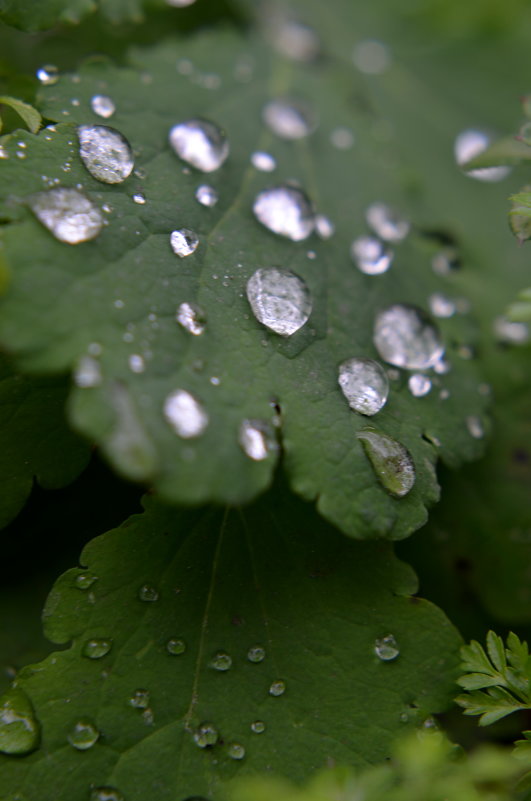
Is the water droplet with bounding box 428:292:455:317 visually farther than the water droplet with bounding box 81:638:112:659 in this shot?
Yes

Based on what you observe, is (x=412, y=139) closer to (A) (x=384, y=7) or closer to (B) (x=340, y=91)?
(B) (x=340, y=91)

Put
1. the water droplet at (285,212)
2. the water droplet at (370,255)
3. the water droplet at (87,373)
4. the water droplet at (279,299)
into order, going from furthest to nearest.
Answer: the water droplet at (370,255)
the water droplet at (285,212)
the water droplet at (279,299)
the water droplet at (87,373)

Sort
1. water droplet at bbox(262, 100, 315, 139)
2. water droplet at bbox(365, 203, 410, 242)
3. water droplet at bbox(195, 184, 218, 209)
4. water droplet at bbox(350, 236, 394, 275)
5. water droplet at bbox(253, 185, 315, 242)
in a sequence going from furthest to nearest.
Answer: water droplet at bbox(262, 100, 315, 139) → water droplet at bbox(365, 203, 410, 242) → water droplet at bbox(350, 236, 394, 275) → water droplet at bbox(253, 185, 315, 242) → water droplet at bbox(195, 184, 218, 209)

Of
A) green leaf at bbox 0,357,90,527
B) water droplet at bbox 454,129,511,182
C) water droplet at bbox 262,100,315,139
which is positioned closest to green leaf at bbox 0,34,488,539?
water droplet at bbox 262,100,315,139

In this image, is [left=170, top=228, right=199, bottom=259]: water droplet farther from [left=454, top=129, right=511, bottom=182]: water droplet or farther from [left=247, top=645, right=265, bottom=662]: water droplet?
[left=454, top=129, right=511, bottom=182]: water droplet

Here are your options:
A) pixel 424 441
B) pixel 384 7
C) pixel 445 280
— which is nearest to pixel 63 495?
pixel 424 441

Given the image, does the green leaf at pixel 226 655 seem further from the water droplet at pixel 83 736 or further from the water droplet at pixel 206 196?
the water droplet at pixel 206 196

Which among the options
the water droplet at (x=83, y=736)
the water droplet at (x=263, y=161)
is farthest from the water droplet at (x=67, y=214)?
the water droplet at (x=83, y=736)

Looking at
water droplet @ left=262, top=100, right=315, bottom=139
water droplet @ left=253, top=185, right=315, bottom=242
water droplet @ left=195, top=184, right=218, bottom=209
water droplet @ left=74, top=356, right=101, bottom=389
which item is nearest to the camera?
water droplet @ left=74, top=356, right=101, bottom=389
